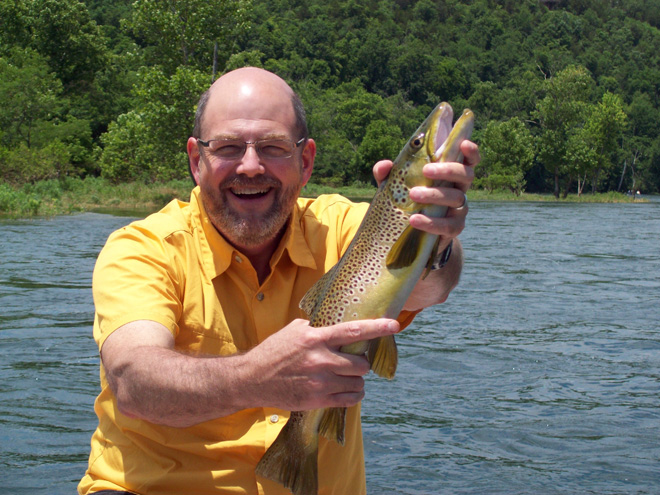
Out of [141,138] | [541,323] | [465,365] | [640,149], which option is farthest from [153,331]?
[640,149]

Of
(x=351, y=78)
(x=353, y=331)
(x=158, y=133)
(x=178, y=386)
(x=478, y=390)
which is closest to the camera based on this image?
(x=353, y=331)

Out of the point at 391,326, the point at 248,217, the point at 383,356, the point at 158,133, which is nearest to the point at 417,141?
the point at 391,326

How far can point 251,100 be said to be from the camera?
9.43 feet

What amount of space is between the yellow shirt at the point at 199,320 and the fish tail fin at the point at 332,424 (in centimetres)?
28

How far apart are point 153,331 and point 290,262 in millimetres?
714

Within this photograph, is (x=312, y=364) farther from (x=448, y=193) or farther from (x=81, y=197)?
(x=81, y=197)

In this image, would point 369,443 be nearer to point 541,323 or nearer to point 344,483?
point 344,483

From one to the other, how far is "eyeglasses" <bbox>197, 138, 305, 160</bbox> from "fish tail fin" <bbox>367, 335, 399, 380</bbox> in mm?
883

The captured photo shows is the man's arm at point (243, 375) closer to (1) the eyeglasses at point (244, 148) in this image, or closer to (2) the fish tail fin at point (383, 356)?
(2) the fish tail fin at point (383, 356)

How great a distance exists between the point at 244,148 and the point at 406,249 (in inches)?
33.5

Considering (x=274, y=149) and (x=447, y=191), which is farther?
(x=274, y=149)

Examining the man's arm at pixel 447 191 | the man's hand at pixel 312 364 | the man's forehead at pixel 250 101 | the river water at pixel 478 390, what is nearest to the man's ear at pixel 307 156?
the man's forehead at pixel 250 101

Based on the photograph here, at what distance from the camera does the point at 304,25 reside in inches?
4904

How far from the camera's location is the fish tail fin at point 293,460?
2490mm
